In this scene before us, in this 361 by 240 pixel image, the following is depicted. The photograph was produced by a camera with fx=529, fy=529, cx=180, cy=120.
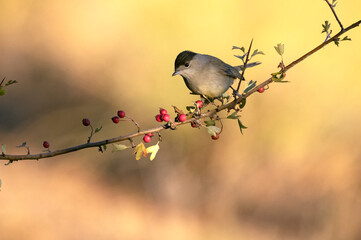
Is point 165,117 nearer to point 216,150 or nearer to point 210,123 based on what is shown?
point 210,123

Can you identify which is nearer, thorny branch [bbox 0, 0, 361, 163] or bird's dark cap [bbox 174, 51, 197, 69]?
thorny branch [bbox 0, 0, 361, 163]

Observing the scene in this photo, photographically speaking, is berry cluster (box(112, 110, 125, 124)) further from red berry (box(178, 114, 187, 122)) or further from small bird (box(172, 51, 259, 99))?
small bird (box(172, 51, 259, 99))

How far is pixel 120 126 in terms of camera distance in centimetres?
605

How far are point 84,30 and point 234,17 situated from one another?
6.44 ft

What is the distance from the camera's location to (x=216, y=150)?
616 cm

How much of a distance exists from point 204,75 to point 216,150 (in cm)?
295

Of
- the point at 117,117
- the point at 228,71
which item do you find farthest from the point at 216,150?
the point at 117,117

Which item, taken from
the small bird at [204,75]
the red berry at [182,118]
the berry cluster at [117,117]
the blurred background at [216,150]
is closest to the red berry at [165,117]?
the red berry at [182,118]

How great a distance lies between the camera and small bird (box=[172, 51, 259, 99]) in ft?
10.7

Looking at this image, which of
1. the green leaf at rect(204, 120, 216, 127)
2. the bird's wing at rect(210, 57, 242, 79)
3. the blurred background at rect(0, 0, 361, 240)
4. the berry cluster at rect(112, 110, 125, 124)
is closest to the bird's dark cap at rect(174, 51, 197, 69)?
the bird's wing at rect(210, 57, 242, 79)

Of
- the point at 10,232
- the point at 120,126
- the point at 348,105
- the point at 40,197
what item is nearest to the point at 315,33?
the point at 348,105

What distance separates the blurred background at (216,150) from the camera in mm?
5883

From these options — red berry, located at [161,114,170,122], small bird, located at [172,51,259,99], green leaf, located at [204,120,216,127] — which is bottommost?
green leaf, located at [204,120,216,127]

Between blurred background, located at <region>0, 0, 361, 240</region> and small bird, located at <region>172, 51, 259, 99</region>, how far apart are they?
252cm
